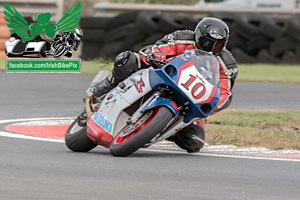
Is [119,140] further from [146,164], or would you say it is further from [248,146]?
[248,146]

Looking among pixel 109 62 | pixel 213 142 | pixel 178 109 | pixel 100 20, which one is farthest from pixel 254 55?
pixel 178 109

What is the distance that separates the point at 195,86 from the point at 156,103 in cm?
37

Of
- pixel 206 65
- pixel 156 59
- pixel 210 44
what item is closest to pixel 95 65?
pixel 156 59

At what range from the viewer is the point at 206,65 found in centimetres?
695

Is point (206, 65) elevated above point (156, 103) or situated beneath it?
elevated above

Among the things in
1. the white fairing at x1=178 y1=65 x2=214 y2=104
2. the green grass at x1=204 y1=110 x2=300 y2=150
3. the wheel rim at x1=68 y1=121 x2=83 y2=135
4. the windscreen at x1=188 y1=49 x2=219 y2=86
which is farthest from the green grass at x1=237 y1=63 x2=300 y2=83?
the white fairing at x1=178 y1=65 x2=214 y2=104

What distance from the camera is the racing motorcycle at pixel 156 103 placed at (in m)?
6.73

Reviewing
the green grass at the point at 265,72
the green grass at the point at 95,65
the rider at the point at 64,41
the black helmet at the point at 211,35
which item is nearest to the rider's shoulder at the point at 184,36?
the black helmet at the point at 211,35

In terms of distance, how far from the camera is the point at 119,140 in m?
6.96

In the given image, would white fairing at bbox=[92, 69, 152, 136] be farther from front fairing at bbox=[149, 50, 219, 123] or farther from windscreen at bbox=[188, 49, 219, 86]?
windscreen at bbox=[188, 49, 219, 86]

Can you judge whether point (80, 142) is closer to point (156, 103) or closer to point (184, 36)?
point (156, 103)

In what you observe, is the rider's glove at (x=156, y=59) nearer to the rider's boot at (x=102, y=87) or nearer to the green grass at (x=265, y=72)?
the rider's boot at (x=102, y=87)

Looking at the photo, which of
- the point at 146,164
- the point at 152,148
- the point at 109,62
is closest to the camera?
the point at 146,164

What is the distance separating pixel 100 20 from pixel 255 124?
32.5 feet
